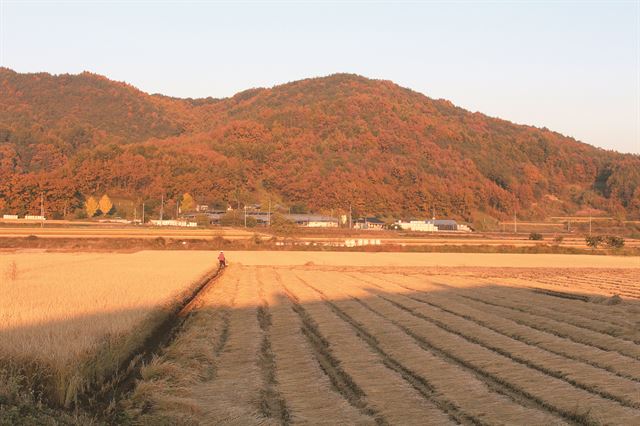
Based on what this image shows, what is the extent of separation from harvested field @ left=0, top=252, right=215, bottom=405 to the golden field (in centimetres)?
8

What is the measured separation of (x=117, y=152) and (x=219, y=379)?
13578cm

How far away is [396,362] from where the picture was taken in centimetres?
1063

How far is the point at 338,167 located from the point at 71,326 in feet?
461

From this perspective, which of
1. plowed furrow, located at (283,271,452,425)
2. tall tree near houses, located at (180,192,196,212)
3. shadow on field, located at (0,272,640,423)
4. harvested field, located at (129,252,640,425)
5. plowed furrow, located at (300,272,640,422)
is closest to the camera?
plowed furrow, located at (283,271,452,425)

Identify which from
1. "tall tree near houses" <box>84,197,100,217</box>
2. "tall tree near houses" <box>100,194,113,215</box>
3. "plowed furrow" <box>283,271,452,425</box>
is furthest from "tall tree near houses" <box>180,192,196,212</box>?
"plowed furrow" <box>283,271,452,425</box>

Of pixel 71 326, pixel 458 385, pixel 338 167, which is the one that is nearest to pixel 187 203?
pixel 338 167

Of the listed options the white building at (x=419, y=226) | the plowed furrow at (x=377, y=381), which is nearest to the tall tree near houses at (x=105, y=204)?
the white building at (x=419, y=226)

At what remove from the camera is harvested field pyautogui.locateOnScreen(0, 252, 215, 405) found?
7.83 meters

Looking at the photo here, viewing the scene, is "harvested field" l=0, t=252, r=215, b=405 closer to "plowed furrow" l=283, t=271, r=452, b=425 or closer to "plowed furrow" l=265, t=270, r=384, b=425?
"plowed furrow" l=265, t=270, r=384, b=425

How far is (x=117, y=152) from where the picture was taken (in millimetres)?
137000

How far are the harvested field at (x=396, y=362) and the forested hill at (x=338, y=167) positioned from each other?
100089 mm

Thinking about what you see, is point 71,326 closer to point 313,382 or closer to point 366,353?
point 313,382

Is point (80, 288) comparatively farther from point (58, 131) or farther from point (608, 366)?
point (58, 131)

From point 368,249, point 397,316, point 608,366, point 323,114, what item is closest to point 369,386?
point 608,366
